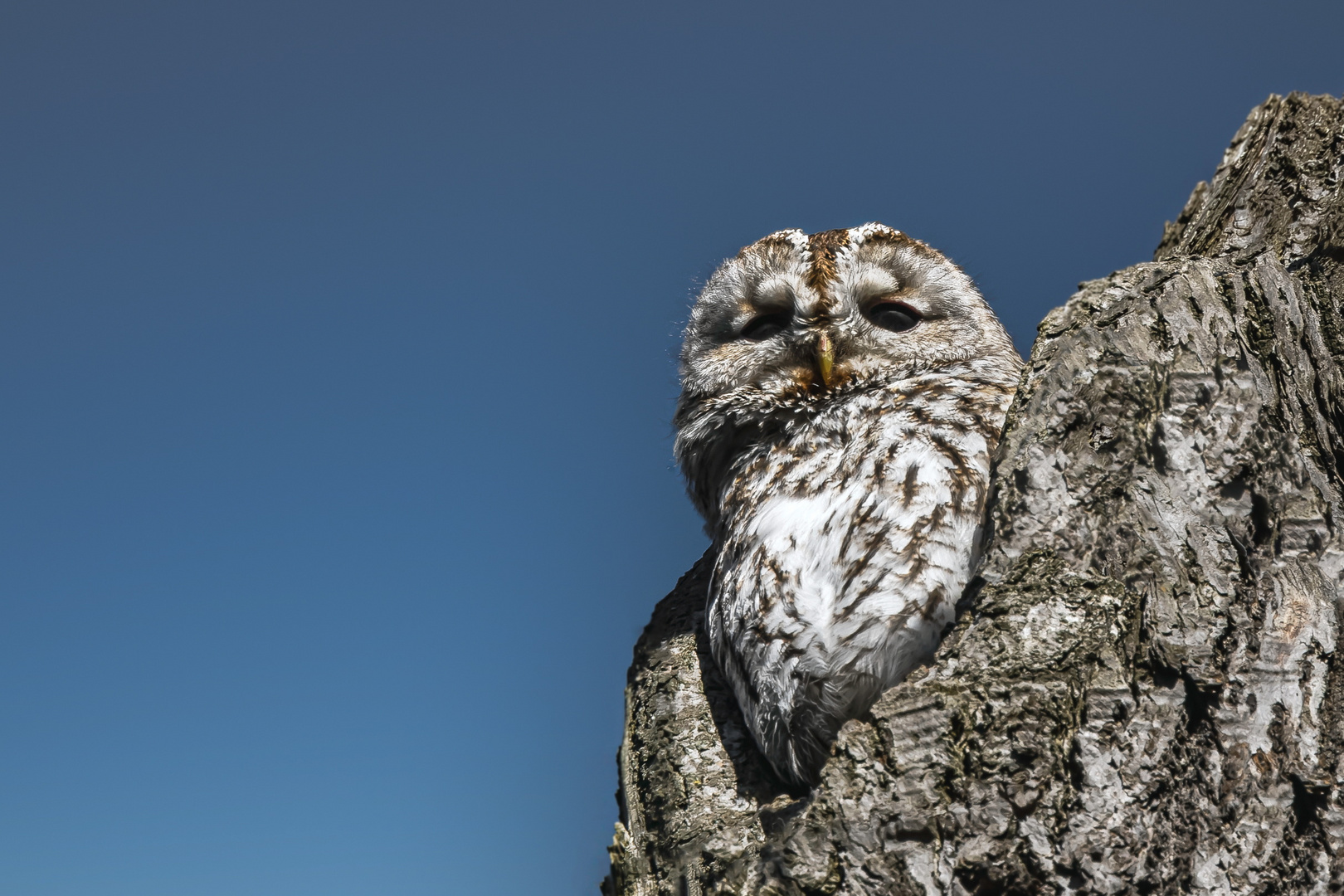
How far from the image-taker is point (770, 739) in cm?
259

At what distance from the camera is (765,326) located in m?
3.32

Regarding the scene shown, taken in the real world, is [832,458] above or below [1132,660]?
above

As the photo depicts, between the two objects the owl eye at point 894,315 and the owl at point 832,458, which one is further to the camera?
the owl eye at point 894,315

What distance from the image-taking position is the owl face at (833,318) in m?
3.02

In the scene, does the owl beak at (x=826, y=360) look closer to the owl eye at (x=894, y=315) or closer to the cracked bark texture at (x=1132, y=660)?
the owl eye at (x=894, y=315)

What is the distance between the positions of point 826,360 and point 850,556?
2.39 ft

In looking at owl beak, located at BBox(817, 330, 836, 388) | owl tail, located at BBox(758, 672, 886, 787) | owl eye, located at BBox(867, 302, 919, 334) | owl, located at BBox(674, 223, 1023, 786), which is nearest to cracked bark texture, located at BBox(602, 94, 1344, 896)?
owl tail, located at BBox(758, 672, 886, 787)

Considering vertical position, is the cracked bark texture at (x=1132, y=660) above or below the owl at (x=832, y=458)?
below

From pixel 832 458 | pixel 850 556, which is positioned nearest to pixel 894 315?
pixel 832 458

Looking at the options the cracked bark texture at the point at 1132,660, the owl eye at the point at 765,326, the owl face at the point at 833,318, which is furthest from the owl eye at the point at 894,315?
the cracked bark texture at the point at 1132,660

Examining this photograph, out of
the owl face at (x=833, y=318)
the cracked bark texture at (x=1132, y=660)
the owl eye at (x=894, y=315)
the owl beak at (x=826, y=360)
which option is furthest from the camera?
the owl eye at (x=894, y=315)

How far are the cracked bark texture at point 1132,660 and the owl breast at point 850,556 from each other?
1.03 ft

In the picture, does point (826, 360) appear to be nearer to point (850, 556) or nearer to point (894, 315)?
point (894, 315)

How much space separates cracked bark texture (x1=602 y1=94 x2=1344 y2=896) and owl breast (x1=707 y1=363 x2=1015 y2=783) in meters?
0.31
